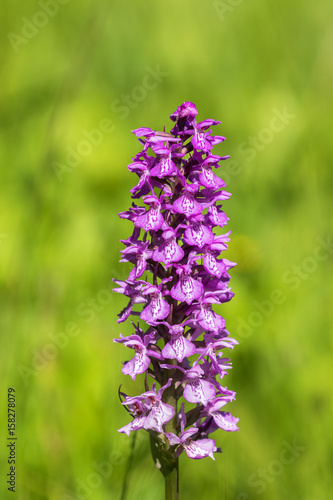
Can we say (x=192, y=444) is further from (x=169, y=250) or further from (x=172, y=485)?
(x=169, y=250)

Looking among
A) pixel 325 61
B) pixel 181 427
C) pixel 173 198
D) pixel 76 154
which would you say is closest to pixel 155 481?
pixel 181 427

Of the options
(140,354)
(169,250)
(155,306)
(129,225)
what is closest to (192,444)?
(140,354)

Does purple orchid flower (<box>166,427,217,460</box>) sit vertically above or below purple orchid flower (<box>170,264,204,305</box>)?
below

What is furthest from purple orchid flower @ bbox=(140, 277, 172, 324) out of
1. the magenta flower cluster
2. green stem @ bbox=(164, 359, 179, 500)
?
green stem @ bbox=(164, 359, 179, 500)

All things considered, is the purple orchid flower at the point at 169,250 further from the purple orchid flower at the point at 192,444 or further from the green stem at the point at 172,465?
the purple orchid flower at the point at 192,444

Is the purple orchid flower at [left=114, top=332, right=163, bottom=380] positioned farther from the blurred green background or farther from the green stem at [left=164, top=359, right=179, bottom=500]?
the blurred green background

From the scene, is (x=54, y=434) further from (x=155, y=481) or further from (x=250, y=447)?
(x=250, y=447)
